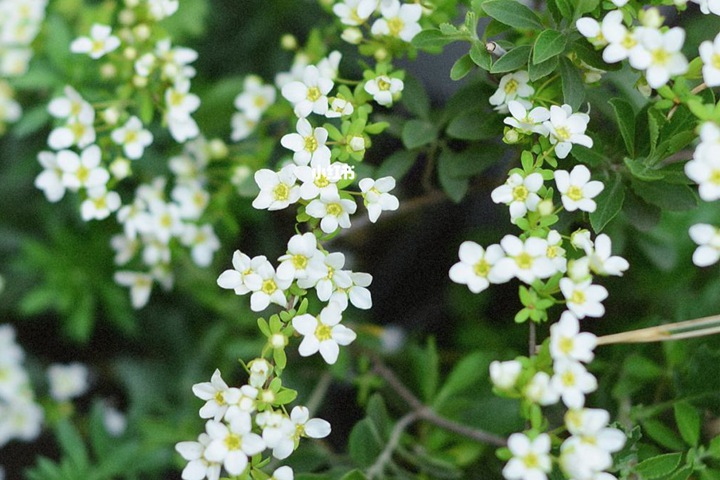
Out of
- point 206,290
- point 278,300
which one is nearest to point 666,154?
point 278,300

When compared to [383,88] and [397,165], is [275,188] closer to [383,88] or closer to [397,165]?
[383,88]

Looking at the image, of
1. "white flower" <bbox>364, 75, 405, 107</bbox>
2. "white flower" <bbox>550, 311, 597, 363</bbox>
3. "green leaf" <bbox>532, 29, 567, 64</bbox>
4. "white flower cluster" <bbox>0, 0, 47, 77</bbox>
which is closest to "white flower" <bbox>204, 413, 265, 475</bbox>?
"white flower" <bbox>550, 311, 597, 363</bbox>

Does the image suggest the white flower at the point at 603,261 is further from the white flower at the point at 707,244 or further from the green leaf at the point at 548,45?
the green leaf at the point at 548,45

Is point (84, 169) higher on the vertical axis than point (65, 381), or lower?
higher

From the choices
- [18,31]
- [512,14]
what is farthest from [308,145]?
[18,31]

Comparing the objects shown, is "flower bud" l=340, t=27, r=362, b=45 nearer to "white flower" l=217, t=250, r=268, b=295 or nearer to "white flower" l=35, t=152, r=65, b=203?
"white flower" l=217, t=250, r=268, b=295

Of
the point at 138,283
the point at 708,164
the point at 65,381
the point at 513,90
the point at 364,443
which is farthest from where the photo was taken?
the point at 65,381

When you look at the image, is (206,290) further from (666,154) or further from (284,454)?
(666,154)
